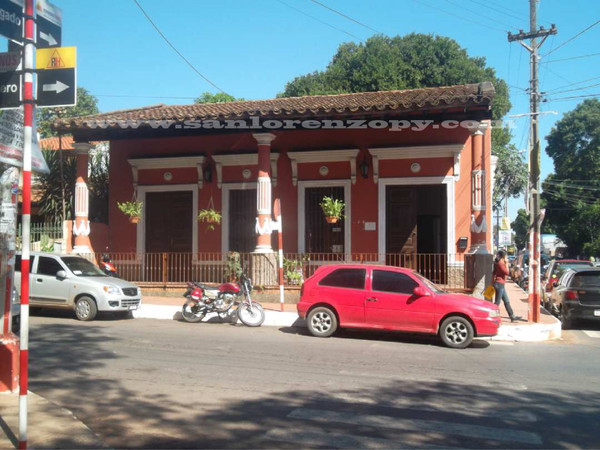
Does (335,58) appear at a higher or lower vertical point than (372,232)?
higher

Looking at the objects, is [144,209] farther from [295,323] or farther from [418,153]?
[418,153]

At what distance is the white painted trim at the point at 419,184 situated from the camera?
1572 centimetres

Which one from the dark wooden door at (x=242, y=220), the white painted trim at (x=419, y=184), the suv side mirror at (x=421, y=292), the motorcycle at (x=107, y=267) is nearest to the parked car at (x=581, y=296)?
the white painted trim at (x=419, y=184)

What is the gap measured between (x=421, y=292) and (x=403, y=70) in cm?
2754

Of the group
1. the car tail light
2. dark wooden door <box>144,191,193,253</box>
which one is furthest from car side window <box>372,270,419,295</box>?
dark wooden door <box>144,191,193,253</box>

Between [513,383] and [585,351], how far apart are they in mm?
3749

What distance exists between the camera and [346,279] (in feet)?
36.6

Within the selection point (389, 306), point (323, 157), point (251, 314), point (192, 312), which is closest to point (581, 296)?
point (389, 306)

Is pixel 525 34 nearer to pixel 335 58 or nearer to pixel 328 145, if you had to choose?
pixel 328 145

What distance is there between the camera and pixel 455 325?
1037 centimetres

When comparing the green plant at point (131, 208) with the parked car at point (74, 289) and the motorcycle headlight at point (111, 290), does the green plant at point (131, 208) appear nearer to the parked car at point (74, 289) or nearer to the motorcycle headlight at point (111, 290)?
the parked car at point (74, 289)

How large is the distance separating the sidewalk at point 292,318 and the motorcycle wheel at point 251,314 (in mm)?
414

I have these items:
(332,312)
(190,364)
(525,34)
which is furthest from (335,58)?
(190,364)

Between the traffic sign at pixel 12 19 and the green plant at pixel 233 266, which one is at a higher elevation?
the traffic sign at pixel 12 19
